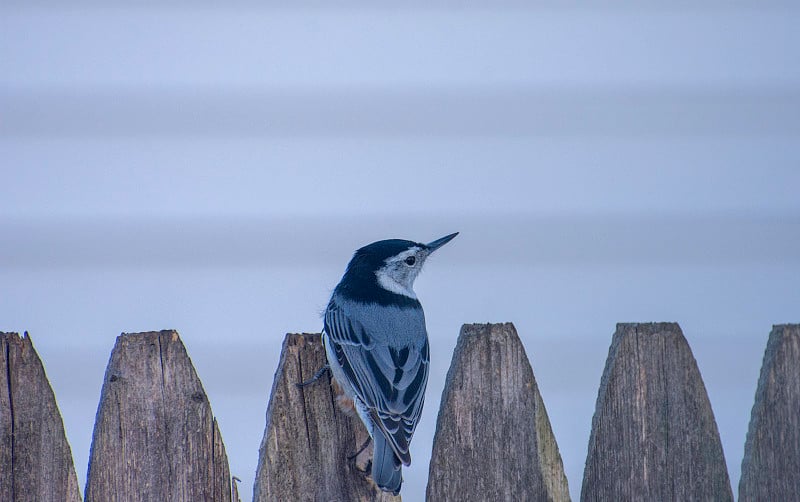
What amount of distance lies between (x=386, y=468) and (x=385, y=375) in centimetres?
48

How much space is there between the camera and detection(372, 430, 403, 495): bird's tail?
278 cm

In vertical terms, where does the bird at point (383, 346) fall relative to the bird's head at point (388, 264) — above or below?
below

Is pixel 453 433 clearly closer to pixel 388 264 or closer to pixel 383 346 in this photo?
pixel 383 346

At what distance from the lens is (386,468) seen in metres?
2.81

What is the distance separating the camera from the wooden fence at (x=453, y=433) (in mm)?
2699

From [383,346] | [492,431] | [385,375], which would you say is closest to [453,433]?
[492,431]

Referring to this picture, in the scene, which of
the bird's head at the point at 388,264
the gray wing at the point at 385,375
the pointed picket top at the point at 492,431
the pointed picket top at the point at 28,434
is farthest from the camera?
the bird's head at the point at 388,264

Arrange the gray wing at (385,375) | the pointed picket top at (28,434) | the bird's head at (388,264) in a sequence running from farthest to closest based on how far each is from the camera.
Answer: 1. the bird's head at (388,264)
2. the gray wing at (385,375)
3. the pointed picket top at (28,434)

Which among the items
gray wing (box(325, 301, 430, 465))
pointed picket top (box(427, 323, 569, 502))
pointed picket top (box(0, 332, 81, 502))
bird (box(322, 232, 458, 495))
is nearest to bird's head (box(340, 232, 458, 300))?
bird (box(322, 232, 458, 495))

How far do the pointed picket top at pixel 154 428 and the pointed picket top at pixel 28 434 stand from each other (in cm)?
11

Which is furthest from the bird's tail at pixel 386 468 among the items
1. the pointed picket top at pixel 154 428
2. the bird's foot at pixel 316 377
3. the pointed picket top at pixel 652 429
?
the pointed picket top at pixel 652 429

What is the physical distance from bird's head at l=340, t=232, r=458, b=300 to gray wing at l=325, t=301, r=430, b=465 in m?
0.34

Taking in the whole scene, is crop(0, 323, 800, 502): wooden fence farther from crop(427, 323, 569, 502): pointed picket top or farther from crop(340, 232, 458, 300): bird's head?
crop(340, 232, 458, 300): bird's head

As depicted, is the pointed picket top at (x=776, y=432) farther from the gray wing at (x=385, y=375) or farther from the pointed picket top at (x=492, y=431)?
the gray wing at (x=385, y=375)
